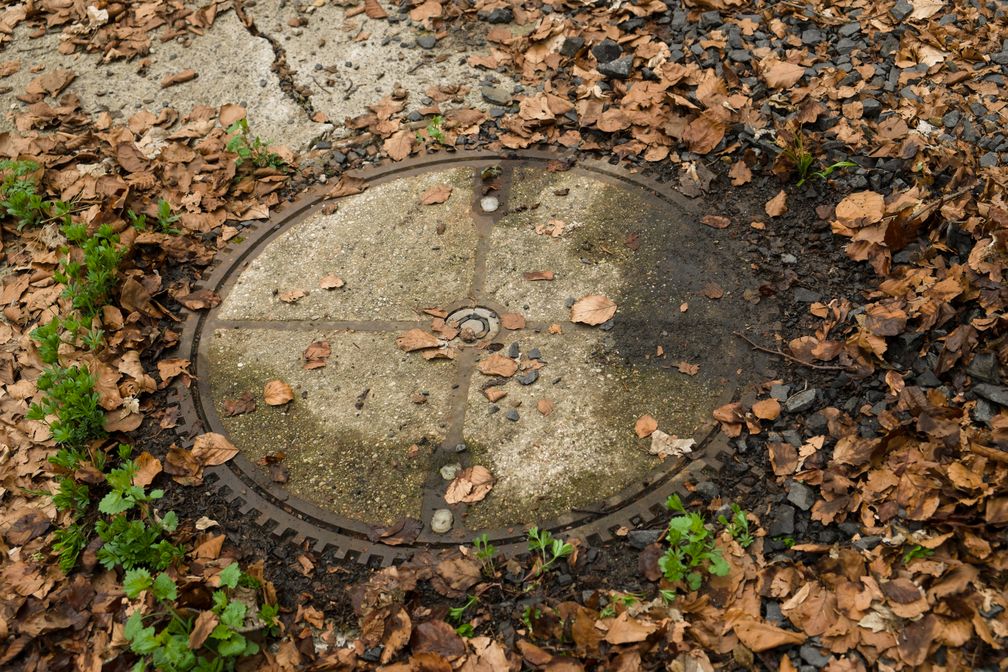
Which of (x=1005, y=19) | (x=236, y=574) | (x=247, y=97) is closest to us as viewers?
(x=236, y=574)

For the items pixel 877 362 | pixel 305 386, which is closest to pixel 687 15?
pixel 877 362

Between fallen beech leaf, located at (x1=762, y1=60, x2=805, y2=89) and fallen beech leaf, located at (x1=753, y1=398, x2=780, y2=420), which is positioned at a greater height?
fallen beech leaf, located at (x1=762, y1=60, x2=805, y2=89)

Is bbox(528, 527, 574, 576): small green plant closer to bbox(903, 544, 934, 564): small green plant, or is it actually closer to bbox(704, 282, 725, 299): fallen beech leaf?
bbox(903, 544, 934, 564): small green plant

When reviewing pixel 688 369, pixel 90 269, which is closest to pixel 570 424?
pixel 688 369

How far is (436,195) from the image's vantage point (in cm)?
361

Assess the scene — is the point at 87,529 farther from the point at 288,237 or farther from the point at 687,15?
the point at 687,15

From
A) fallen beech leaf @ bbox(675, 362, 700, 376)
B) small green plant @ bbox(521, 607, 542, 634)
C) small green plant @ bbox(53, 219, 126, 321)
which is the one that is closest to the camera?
small green plant @ bbox(521, 607, 542, 634)

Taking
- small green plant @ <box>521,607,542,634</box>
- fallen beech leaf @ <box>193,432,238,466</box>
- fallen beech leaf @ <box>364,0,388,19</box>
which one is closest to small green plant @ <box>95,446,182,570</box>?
fallen beech leaf @ <box>193,432,238,466</box>

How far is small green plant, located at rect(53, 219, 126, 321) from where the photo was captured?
3.24 metres

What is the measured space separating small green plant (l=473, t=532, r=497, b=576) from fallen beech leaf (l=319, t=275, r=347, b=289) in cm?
122

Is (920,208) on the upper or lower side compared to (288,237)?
upper

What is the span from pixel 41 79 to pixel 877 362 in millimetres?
4063

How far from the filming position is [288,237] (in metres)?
3.58

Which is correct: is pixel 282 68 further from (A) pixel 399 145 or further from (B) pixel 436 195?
(B) pixel 436 195
